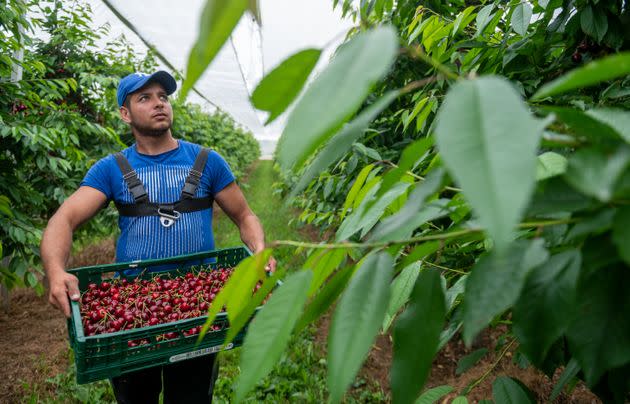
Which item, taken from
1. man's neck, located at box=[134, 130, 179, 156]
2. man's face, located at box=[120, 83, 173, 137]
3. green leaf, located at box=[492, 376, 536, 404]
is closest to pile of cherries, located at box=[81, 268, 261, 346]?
man's neck, located at box=[134, 130, 179, 156]

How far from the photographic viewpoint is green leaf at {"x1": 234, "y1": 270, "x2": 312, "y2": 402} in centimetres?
37

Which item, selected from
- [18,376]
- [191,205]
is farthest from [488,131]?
[18,376]

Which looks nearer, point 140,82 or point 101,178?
point 101,178

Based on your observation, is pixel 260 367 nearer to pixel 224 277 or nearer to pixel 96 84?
pixel 224 277

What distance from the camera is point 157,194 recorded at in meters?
2.13

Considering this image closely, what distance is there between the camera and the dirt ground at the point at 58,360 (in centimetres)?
239

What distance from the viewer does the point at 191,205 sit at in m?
2.19

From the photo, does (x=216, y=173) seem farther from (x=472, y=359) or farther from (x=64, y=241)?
(x=472, y=359)

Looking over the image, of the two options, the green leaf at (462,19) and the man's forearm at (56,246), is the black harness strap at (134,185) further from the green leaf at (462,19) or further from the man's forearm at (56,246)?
the green leaf at (462,19)

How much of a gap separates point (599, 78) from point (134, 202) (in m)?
2.11

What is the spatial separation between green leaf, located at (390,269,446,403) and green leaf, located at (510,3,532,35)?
944mm

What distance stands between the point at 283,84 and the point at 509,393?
2.15 feet

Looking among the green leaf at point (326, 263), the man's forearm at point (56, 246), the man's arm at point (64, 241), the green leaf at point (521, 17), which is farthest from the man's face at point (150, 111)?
the green leaf at point (326, 263)

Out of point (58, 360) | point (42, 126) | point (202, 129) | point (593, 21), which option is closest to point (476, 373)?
point (593, 21)
